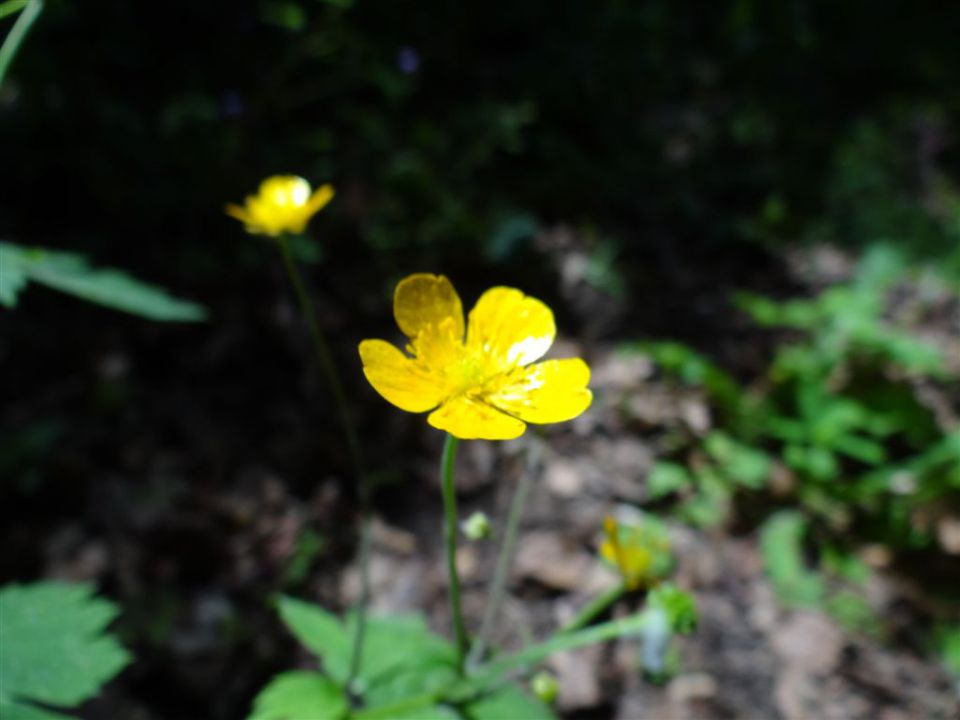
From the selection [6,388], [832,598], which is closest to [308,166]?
[6,388]

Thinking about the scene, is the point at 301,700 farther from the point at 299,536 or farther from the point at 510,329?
the point at 299,536

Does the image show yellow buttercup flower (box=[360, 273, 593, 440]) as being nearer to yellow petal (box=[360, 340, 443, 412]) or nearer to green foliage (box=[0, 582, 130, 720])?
yellow petal (box=[360, 340, 443, 412])

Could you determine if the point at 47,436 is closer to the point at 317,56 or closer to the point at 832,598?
the point at 317,56

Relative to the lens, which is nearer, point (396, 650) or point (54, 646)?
point (54, 646)

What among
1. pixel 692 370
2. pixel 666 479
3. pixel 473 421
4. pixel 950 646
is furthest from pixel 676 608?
pixel 692 370

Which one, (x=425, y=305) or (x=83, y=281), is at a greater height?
(x=83, y=281)

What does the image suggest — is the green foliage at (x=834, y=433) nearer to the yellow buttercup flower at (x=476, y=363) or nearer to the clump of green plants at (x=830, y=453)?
the clump of green plants at (x=830, y=453)
